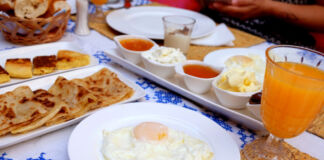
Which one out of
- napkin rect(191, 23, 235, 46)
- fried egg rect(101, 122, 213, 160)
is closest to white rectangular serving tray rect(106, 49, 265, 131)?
fried egg rect(101, 122, 213, 160)

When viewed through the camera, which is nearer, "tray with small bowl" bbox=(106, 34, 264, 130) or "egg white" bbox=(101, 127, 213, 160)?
"egg white" bbox=(101, 127, 213, 160)

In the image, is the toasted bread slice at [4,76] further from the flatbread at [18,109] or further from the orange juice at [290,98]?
the orange juice at [290,98]

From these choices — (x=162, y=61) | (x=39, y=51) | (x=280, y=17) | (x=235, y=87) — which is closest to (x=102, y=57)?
(x=39, y=51)

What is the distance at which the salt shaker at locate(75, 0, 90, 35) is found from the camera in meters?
2.19

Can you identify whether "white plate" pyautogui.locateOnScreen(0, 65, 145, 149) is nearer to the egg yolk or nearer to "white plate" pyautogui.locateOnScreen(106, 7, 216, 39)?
the egg yolk

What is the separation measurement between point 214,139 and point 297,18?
93.9 inches

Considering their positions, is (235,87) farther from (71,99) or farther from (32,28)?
(32,28)

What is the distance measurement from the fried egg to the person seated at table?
2.10m

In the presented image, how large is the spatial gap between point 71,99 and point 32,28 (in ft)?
2.91

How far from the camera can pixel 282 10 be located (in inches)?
116

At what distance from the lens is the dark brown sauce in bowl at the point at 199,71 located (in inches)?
61.0

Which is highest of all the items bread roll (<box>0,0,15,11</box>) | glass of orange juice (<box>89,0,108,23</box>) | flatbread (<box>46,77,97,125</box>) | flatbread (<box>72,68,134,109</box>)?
bread roll (<box>0,0,15,11</box>)

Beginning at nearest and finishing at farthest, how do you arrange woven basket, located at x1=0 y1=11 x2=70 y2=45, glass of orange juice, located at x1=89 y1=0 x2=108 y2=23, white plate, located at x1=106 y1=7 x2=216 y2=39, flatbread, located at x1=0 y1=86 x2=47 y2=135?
flatbread, located at x1=0 y1=86 x2=47 y2=135 → woven basket, located at x1=0 y1=11 x2=70 y2=45 → white plate, located at x1=106 y1=7 x2=216 y2=39 → glass of orange juice, located at x1=89 y1=0 x2=108 y2=23

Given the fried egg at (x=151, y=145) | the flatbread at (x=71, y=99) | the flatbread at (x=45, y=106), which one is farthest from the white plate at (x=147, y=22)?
the fried egg at (x=151, y=145)
